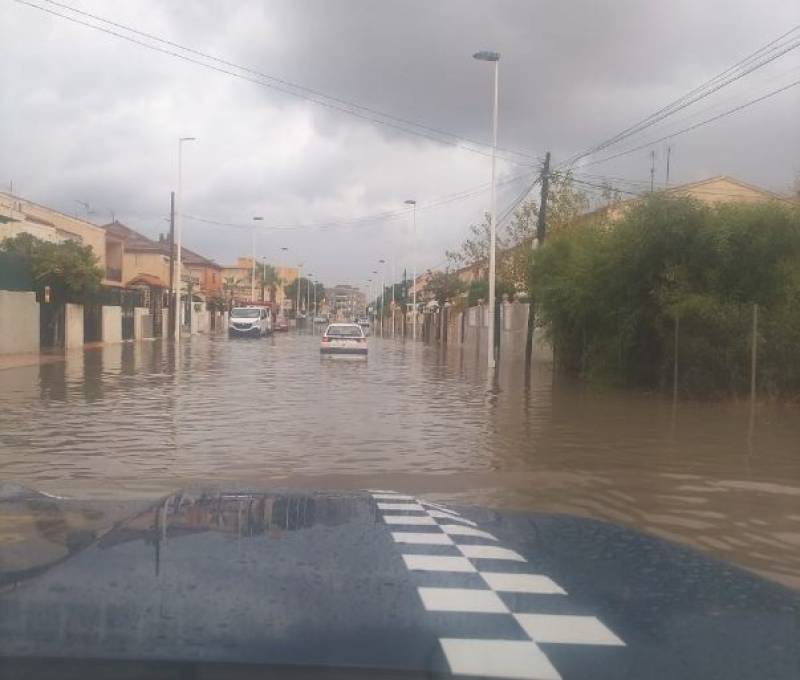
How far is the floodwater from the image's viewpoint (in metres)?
9.51

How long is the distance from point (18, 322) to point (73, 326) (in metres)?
5.72

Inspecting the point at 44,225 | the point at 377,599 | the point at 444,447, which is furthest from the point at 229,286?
the point at 377,599

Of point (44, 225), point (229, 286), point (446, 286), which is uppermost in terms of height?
point (44, 225)

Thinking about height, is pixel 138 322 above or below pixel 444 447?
above

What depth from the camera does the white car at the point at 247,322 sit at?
60.7 metres

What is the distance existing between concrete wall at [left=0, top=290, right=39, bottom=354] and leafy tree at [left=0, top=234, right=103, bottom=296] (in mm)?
1362

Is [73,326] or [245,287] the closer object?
[73,326]

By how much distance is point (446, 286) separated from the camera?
6831 centimetres

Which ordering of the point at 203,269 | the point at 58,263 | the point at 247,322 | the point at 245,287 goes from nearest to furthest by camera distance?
the point at 58,263 < the point at 247,322 < the point at 203,269 < the point at 245,287

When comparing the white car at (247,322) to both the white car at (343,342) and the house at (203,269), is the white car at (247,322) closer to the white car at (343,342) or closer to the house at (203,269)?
the white car at (343,342)

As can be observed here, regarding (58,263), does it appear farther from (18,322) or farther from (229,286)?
(229,286)

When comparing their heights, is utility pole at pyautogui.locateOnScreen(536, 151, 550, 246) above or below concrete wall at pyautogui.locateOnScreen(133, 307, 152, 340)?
above

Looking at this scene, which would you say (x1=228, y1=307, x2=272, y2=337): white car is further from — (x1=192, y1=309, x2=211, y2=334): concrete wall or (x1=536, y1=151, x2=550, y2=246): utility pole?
(x1=536, y1=151, x2=550, y2=246): utility pole

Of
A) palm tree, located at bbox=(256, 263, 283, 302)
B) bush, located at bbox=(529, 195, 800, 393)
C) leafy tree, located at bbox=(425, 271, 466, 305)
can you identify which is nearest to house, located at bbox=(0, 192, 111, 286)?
bush, located at bbox=(529, 195, 800, 393)
